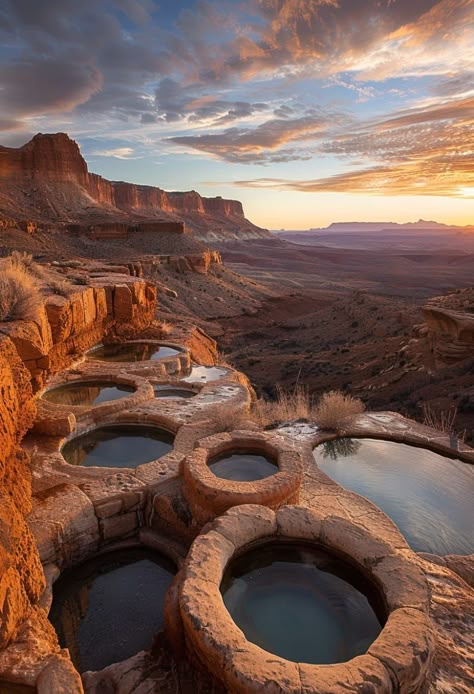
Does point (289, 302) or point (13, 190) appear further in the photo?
point (13, 190)

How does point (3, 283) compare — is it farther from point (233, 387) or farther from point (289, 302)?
point (289, 302)

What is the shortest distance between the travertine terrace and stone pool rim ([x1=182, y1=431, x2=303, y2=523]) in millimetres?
20

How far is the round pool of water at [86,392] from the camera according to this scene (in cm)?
880

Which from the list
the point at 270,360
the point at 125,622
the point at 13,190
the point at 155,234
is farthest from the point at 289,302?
the point at 125,622

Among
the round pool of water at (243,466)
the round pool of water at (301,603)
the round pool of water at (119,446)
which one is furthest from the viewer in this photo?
the round pool of water at (119,446)

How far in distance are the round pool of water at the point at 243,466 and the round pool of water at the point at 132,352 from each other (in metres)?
6.53

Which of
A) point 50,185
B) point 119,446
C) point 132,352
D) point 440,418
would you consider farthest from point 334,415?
point 50,185

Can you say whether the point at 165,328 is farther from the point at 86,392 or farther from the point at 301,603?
the point at 301,603

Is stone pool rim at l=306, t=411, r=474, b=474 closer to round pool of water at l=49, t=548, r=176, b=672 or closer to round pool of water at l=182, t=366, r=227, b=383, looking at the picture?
round pool of water at l=49, t=548, r=176, b=672

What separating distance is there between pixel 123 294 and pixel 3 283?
6.44m

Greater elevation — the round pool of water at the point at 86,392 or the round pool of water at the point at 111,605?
the round pool of water at the point at 86,392

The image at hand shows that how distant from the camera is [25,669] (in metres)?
2.62

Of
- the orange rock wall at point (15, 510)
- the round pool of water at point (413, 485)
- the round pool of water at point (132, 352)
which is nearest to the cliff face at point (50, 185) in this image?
the round pool of water at point (132, 352)

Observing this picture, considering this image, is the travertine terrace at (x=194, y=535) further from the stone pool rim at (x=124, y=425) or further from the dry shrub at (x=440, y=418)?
the dry shrub at (x=440, y=418)
